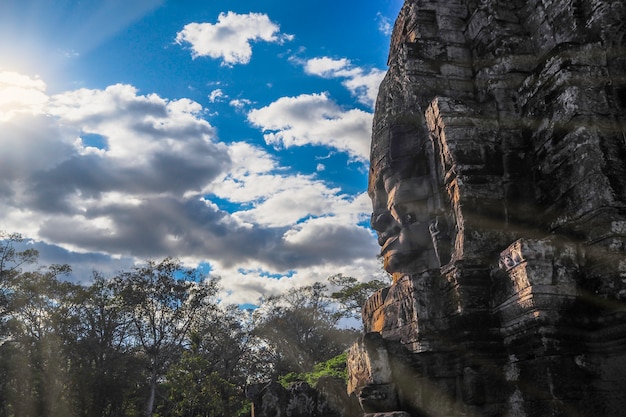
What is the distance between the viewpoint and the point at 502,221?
507 cm

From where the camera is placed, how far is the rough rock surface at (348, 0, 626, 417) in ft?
13.0

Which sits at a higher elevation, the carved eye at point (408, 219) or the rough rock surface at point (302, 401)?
the carved eye at point (408, 219)

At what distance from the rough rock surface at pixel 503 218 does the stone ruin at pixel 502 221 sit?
0.01 m

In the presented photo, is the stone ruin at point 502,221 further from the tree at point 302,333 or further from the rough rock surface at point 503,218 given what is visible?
the tree at point 302,333

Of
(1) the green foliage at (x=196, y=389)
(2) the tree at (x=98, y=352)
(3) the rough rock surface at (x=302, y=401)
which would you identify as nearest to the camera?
(3) the rough rock surface at (x=302, y=401)

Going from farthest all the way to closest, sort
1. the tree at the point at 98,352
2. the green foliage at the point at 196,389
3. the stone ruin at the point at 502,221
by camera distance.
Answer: the tree at the point at 98,352 < the green foliage at the point at 196,389 < the stone ruin at the point at 502,221

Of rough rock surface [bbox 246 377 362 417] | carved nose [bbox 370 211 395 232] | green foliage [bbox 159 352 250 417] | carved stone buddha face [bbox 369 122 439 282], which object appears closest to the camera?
rough rock surface [bbox 246 377 362 417]

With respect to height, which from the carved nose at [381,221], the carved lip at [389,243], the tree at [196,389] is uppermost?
the carved nose at [381,221]

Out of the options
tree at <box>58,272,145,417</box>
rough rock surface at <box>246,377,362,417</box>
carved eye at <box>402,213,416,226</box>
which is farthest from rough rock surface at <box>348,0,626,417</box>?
tree at <box>58,272,145,417</box>

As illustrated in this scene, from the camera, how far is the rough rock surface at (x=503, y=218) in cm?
396

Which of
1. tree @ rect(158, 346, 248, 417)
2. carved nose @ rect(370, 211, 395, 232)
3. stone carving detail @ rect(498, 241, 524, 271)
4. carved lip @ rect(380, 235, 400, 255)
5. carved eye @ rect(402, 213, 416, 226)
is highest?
carved nose @ rect(370, 211, 395, 232)

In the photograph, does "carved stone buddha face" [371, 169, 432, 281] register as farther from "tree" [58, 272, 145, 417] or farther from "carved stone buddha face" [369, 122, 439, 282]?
"tree" [58, 272, 145, 417]

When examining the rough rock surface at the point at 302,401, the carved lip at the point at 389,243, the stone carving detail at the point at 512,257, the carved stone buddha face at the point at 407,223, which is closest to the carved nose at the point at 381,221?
the carved stone buddha face at the point at 407,223

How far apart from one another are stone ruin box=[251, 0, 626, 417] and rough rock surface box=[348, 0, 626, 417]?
0.01 m
